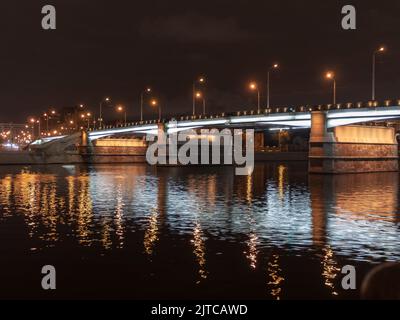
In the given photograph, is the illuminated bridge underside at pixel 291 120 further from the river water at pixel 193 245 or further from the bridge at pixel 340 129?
the river water at pixel 193 245

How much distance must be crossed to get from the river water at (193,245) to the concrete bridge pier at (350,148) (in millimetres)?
30515

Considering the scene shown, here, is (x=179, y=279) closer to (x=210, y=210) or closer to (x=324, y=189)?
(x=210, y=210)

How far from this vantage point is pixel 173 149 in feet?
351

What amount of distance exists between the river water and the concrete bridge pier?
30515mm

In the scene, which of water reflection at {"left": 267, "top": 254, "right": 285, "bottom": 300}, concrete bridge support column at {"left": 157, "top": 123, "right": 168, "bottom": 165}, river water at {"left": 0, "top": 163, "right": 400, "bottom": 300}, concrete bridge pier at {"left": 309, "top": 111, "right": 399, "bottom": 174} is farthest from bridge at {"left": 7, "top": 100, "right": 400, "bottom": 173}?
water reflection at {"left": 267, "top": 254, "right": 285, "bottom": 300}

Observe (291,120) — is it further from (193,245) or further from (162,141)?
(193,245)

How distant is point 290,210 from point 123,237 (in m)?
12.8

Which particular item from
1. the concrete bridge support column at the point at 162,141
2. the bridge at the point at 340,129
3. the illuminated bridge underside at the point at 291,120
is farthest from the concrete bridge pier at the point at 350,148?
the concrete bridge support column at the point at 162,141

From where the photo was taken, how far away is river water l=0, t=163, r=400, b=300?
1533cm

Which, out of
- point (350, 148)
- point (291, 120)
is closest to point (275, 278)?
point (350, 148)

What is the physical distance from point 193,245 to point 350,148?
55081mm

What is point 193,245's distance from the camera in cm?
2127
